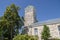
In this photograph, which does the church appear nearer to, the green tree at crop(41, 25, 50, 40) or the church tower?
the church tower

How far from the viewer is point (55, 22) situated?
28.2 metres

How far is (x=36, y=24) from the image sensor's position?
30.4m

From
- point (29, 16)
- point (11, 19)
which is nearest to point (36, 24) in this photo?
point (29, 16)

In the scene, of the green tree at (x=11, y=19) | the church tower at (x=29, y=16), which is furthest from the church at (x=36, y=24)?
the green tree at (x=11, y=19)

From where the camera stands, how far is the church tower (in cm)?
3244

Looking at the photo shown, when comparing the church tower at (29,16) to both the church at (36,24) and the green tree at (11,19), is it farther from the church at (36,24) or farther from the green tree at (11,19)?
the green tree at (11,19)

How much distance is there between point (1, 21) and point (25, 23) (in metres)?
6.11

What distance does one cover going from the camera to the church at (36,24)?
1097 inches

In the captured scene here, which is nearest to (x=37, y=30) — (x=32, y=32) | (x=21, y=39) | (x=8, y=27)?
(x=32, y=32)

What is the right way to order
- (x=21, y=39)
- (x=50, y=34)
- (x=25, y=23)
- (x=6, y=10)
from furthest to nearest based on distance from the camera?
1. (x=25, y=23)
2. (x=6, y=10)
3. (x=50, y=34)
4. (x=21, y=39)

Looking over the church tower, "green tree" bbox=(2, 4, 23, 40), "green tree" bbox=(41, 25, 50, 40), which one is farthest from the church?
"green tree" bbox=(2, 4, 23, 40)

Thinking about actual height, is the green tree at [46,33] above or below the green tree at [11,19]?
below

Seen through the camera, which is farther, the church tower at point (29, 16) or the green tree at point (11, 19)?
the church tower at point (29, 16)

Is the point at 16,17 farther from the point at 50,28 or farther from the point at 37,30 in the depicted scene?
the point at 50,28
